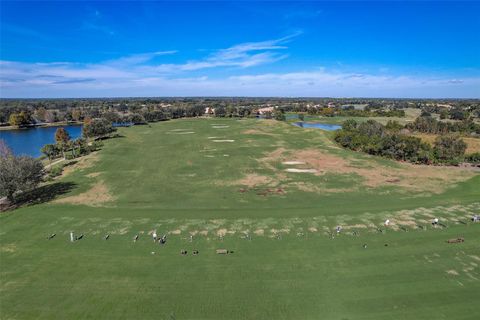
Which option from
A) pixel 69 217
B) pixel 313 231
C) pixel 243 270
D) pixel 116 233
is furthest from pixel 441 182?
pixel 69 217

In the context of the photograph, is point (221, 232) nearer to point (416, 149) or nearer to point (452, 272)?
point (452, 272)

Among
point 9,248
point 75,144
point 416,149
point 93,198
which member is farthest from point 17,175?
point 416,149

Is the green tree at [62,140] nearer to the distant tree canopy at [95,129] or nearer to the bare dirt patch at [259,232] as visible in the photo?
the distant tree canopy at [95,129]

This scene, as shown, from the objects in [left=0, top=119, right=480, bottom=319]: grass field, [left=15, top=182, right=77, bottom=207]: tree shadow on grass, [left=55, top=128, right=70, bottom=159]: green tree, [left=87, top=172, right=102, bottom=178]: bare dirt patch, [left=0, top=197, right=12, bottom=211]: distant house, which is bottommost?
[left=0, top=119, right=480, bottom=319]: grass field

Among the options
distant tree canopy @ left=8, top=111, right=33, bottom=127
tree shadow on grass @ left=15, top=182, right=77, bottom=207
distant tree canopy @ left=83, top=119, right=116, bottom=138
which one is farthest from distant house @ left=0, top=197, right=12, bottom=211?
distant tree canopy @ left=8, top=111, right=33, bottom=127

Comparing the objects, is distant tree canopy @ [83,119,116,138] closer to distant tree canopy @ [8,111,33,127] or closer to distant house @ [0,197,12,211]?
distant house @ [0,197,12,211]

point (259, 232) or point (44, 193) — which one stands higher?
point (44, 193)

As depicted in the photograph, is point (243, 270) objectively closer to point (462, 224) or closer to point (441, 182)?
point (462, 224)

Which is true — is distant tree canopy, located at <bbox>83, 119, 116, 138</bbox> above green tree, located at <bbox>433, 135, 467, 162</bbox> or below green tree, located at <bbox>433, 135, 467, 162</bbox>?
above
